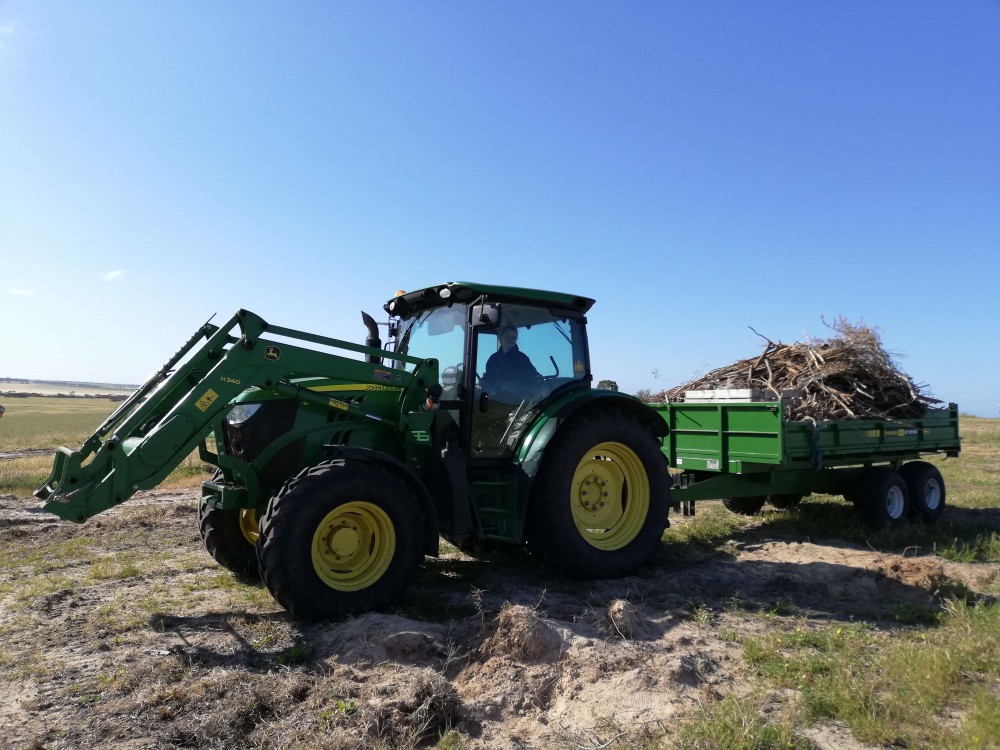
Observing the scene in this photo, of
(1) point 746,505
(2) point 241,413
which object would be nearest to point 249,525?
(2) point 241,413

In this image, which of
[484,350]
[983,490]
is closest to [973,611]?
[484,350]

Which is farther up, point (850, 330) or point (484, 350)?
point (850, 330)

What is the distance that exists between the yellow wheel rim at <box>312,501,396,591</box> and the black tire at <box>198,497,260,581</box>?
124cm

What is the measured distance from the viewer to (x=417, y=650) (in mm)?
4035

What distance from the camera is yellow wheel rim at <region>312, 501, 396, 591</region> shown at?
4.66 m

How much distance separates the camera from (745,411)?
747cm

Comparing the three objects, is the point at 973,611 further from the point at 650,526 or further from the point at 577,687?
the point at 577,687

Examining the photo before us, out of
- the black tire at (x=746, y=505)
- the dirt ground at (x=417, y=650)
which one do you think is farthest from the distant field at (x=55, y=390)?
the dirt ground at (x=417, y=650)

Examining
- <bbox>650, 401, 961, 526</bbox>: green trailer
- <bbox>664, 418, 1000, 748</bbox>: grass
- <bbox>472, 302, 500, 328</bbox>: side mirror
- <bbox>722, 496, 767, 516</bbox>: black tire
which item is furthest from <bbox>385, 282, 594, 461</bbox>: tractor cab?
<bbox>722, 496, 767, 516</bbox>: black tire

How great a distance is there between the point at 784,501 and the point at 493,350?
5.55m

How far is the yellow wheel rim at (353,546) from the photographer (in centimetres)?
466

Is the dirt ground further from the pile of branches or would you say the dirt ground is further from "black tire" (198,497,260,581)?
the pile of branches

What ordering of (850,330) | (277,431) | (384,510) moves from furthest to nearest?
(850,330), (277,431), (384,510)

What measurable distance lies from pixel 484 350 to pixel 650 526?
2140 millimetres
